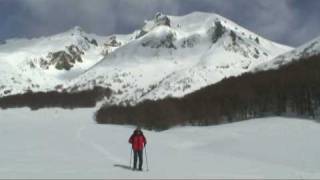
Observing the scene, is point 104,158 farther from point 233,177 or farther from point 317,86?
point 317,86

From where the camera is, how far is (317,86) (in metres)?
103

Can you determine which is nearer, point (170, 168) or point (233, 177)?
point (233, 177)

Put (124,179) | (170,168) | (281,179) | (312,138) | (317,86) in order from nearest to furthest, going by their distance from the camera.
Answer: (124,179), (281,179), (170,168), (312,138), (317,86)

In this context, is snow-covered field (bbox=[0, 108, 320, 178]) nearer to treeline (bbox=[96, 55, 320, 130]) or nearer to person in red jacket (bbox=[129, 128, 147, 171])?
person in red jacket (bbox=[129, 128, 147, 171])

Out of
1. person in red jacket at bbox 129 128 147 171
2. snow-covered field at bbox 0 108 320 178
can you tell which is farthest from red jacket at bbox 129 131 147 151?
snow-covered field at bbox 0 108 320 178

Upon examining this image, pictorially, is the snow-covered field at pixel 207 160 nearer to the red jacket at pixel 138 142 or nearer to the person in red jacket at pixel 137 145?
the person in red jacket at pixel 137 145

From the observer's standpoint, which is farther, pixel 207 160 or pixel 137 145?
pixel 207 160

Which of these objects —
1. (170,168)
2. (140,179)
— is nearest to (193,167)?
(170,168)

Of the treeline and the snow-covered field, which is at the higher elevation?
the treeline

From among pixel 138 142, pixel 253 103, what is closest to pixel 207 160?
pixel 138 142

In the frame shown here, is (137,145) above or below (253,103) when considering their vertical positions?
below

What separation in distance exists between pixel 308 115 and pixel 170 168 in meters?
62.6

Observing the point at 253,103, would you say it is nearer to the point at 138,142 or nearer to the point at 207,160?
the point at 207,160

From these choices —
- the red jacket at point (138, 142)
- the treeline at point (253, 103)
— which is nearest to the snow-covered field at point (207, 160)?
the red jacket at point (138, 142)
